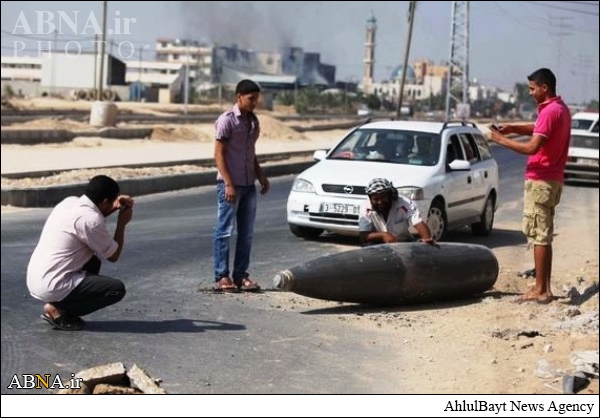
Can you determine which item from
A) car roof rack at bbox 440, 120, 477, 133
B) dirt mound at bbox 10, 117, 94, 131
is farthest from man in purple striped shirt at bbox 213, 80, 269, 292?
dirt mound at bbox 10, 117, 94, 131

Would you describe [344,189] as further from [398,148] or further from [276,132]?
[276,132]

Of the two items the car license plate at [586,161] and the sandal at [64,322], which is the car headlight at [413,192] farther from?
the car license plate at [586,161]

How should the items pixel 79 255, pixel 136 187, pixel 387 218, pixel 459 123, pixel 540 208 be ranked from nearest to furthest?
1. pixel 79 255
2. pixel 540 208
3. pixel 387 218
4. pixel 459 123
5. pixel 136 187

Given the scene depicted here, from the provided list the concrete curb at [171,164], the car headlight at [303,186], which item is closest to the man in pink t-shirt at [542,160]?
the car headlight at [303,186]

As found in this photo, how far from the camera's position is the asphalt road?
625 cm

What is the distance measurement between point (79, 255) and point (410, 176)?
16.3 ft

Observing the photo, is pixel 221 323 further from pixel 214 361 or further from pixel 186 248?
pixel 186 248

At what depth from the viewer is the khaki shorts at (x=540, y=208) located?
26.5 feet

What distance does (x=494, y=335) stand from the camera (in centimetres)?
755

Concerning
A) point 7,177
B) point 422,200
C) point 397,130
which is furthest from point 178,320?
point 7,177

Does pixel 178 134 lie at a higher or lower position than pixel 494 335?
lower

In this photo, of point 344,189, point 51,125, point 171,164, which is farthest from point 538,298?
point 51,125

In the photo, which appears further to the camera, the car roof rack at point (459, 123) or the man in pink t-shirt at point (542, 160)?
the car roof rack at point (459, 123)

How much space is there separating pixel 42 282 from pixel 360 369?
2323 millimetres
